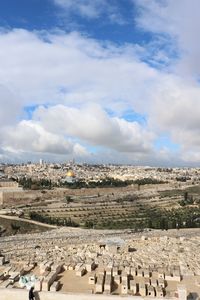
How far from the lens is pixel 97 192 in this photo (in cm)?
7275

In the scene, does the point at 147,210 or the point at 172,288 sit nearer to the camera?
the point at 172,288

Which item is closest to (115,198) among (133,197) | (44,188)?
(133,197)

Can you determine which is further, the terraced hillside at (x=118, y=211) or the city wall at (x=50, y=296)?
the terraced hillside at (x=118, y=211)

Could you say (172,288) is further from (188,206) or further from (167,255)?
(188,206)

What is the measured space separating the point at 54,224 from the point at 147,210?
17639 mm

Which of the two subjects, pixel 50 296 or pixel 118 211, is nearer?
pixel 50 296

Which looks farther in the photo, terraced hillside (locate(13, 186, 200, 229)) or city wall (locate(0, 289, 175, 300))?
terraced hillside (locate(13, 186, 200, 229))

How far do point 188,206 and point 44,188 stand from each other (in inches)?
852

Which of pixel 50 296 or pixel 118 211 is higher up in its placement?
pixel 50 296

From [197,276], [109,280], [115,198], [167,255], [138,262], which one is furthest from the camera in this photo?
[115,198]

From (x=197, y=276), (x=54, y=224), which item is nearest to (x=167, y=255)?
(x=197, y=276)

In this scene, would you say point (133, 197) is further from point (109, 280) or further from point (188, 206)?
point (109, 280)

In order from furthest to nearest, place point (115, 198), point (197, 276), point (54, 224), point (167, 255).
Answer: point (115, 198), point (54, 224), point (167, 255), point (197, 276)

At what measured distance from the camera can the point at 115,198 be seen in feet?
230
